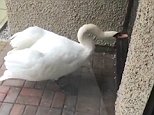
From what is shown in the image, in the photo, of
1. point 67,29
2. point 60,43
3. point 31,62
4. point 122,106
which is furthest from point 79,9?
point 122,106

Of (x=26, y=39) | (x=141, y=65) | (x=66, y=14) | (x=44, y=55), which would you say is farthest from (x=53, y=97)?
(x=141, y=65)

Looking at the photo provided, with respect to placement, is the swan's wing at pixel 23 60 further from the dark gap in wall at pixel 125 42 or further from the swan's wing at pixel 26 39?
the dark gap in wall at pixel 125 42

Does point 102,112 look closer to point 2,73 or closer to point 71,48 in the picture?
point 71,48

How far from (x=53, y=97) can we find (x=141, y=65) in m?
1.09

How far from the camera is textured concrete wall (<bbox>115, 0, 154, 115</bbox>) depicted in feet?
5.30

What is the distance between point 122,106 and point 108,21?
129 centimetres

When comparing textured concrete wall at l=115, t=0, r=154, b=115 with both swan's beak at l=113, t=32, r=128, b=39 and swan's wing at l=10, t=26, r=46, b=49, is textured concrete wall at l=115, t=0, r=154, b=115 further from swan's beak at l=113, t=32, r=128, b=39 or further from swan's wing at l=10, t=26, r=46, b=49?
swan's wing at l=10, t=26, r=46, b=49

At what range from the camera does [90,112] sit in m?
2.48

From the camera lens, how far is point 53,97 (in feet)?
8.57

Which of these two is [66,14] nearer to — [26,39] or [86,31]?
[86,31]

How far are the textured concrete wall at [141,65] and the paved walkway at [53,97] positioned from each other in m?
0.61

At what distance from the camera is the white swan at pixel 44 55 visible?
7.94ft

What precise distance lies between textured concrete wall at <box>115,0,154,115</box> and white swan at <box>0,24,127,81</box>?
0.67 m

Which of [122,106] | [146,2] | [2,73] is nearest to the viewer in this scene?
[146,2]
